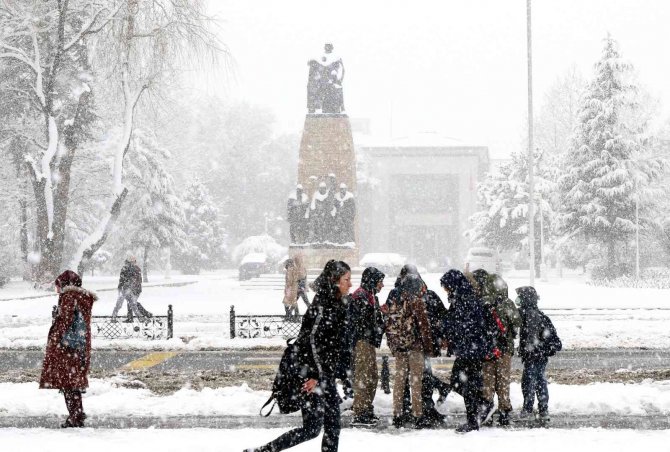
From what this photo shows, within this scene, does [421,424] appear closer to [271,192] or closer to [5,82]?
[5,82]

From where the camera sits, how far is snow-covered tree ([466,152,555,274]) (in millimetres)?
49281

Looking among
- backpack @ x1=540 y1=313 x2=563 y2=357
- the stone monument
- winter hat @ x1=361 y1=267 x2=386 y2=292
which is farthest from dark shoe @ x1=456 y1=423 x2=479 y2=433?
the stone monument

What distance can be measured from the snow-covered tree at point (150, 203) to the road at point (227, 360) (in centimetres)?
2976

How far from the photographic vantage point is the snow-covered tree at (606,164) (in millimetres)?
39531

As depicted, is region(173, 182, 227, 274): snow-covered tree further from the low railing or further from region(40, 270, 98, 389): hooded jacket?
region(40, 270, 98, 389): hooded jacket

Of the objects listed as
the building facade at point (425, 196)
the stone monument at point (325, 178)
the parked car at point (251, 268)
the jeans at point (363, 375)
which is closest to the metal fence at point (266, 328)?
the jeans at point (363, 375)

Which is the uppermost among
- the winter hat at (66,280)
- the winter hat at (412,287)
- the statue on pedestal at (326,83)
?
the statue on pedestal at (326,83)

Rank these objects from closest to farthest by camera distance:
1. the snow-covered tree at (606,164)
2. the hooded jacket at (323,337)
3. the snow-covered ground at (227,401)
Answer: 1. the hooded jacket at (323,337)
2. the snow-covered ground at (227,401)
3. the snow-covered tree at (606,164)

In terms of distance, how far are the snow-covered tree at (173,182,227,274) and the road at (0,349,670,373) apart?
4604 cm

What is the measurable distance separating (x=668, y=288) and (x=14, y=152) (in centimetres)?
2851

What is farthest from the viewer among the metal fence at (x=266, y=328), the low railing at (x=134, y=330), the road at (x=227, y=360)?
the low railing at (x=134, y=330)

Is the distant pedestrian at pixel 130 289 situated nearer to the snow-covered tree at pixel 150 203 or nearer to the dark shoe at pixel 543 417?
the dark shoe at pixel 543 417

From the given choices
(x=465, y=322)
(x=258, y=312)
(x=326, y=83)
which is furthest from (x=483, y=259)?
(x=465, y=322)

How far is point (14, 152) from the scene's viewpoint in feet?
115
